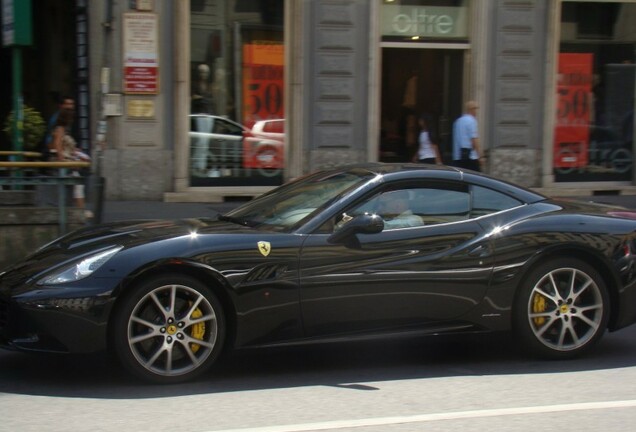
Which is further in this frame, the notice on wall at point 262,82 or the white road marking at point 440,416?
the notice on wall at point 262,82

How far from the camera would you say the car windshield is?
5.80 m

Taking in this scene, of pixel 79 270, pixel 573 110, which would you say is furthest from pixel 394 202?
pixel 573 110

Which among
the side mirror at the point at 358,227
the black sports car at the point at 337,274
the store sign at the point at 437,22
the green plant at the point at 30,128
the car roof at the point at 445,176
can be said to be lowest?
the black sports car at the point at 337,274

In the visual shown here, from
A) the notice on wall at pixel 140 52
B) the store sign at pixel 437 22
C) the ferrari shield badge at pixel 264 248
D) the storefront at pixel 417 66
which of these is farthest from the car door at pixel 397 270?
the store sign at pixel 437 22

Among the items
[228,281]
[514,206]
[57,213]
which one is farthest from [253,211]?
[57,213]

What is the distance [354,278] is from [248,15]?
9.79 m

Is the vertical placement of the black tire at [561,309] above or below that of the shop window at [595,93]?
below

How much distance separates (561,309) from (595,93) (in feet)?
34.3

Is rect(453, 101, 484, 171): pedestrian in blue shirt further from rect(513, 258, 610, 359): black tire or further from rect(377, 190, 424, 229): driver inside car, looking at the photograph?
rect(377, 190, 424, 229): driver inside car

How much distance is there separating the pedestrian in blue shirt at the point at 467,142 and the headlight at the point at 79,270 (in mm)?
8000

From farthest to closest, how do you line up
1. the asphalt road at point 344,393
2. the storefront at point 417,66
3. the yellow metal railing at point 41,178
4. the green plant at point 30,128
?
the storefront at point 417,66
the green plant at point 30,128
the yellow metal railing at point 41,178
the asphalt road at point 344,393

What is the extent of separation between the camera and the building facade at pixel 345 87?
13.8m

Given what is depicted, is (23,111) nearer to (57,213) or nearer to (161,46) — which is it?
(57,213)

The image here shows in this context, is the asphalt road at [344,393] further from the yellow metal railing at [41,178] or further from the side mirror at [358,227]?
the yellow metal railing at [41,178]
